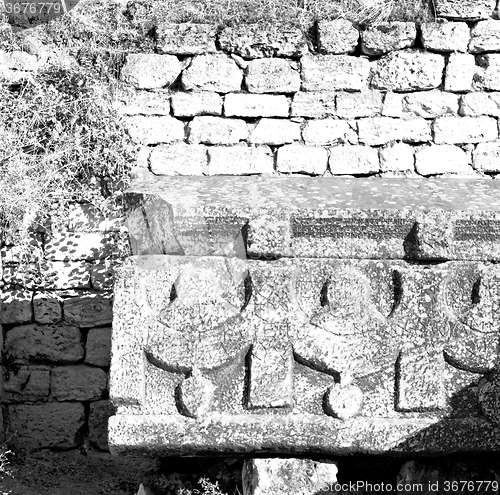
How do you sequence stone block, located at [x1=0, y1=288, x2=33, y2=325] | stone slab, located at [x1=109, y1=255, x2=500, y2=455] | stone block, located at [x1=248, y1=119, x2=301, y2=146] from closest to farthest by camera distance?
1. stone slab, located at [x1=109, y1=255, x2=500, y2=455]
2. stone block, located at [x1=0, y1=288, x2=33, y2=325]
3. stone block, located at [x1=248, y1=119, x2=301, y2=146]

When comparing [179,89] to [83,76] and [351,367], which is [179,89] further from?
Answer: [351,367]

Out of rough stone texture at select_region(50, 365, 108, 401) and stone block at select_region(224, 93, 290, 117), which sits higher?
stone block at select_region(224, 93, 290, 117)

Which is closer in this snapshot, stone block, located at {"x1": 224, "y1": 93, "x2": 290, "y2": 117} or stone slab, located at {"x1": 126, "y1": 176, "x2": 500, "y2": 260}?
stone slab, located at {"x1": 126, "y1": 176, "x2": 500, "y2": 260}

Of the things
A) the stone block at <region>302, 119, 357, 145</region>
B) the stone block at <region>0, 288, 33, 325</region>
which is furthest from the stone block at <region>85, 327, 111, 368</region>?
the stone block at <region>302, 119, 357, 145</region>

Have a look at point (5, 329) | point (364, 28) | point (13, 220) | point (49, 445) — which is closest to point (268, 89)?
point (364, 28)

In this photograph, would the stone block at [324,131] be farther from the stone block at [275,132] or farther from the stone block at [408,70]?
the stone block at [408,70]

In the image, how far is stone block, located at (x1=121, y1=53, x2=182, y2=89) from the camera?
407cm

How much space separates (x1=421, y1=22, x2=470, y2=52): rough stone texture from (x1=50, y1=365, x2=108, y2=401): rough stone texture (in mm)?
2332

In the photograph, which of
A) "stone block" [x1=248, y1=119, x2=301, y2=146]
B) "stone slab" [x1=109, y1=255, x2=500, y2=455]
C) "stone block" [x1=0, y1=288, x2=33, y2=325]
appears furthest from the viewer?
"stone block" [x1=248, y1=119, x2=301, y2=146]

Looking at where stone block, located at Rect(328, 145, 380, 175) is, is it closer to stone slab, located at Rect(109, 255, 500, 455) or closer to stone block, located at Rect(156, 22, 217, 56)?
stone block, located at Rect(156, 22, 217, 56)

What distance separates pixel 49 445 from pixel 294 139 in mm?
1955

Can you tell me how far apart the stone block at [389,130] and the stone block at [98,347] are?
162 centimetres

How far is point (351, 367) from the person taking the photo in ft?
8.54

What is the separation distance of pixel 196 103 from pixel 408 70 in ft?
3.56
